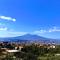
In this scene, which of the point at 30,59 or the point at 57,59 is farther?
the point at 57,59

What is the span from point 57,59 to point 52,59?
678 mm

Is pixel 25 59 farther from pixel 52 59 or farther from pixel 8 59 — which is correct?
pixel 52 59

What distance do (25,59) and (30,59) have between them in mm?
427

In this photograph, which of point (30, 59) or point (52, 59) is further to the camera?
point (52, 59)

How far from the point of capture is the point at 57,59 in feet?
58.2

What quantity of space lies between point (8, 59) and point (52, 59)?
4.75 m

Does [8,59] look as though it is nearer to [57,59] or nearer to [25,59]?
[25,59]

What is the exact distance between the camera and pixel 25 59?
1522 cm

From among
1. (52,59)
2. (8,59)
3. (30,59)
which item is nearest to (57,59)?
(52,59)

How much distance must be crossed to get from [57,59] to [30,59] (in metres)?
3.61

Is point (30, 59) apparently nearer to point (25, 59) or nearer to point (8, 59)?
point (25, 59)

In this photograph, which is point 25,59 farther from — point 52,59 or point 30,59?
point 52,59

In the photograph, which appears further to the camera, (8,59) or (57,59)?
(57,59)

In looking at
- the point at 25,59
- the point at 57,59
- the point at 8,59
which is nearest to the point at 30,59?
the point at 25,59
